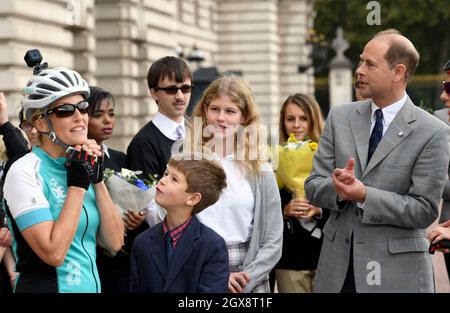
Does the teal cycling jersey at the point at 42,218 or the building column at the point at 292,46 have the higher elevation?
the building column at the point at 292,46

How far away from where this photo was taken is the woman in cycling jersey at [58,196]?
3926 mm

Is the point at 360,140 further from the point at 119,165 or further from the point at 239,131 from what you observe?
the point at 119,165

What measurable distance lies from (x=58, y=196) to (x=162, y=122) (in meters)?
2.23

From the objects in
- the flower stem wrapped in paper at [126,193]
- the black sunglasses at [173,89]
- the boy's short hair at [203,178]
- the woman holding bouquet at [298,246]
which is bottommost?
the woman holding bouquet at [298,246]

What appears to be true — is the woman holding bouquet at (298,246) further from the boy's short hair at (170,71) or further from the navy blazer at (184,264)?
the navy blazer at (184,264)

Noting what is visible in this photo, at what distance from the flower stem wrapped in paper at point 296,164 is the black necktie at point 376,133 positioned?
52.4 inches

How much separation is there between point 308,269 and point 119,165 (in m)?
1.56

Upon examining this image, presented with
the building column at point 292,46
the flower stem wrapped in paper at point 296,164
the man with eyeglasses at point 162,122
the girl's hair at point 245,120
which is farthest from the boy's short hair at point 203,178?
the building column at point 292,46

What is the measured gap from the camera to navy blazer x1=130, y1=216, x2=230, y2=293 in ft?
14.3

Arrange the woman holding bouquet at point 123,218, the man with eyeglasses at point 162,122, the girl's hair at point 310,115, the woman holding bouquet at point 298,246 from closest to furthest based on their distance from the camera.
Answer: the woman holding bouquet at point 123,218
the man with eyeglasses at point 162,122
the woman holding bouquet at point 298,246
the girl's hair at point 310,115

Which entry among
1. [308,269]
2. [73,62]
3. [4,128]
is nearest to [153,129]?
[4,128]

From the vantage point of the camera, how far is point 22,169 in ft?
13.2

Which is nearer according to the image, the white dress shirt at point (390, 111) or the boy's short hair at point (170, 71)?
the white dress shirt at point (390, 111)

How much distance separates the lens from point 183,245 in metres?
4.42
